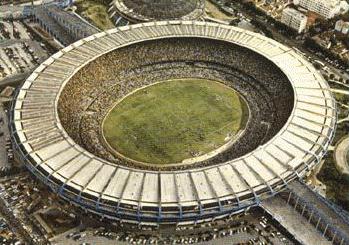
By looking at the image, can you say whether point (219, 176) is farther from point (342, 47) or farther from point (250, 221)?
point (342, 47)

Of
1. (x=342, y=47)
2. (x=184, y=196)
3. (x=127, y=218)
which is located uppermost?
(x=342, y=47)

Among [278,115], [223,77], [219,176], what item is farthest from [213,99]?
[219,176]

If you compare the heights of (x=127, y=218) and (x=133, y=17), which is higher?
(x=133, y=17)

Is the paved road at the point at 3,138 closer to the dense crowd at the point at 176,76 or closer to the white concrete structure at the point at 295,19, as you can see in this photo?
the dense crowd at the point at 176,76

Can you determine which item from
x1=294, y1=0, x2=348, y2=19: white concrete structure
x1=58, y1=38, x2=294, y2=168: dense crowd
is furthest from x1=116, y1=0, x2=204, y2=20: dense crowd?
x1=294, y1=0, x2=348, y2=19: white concrete structure

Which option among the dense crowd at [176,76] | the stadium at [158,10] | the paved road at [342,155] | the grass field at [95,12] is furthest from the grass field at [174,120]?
the grass field at [95,12]

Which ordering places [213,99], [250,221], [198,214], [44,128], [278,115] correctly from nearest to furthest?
[198,214] → [250,221] → [44,128] → [278,115] → [213,99]

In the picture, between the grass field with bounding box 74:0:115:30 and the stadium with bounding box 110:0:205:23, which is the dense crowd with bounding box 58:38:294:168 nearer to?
the stadium with bounding box 110:0:205:23
